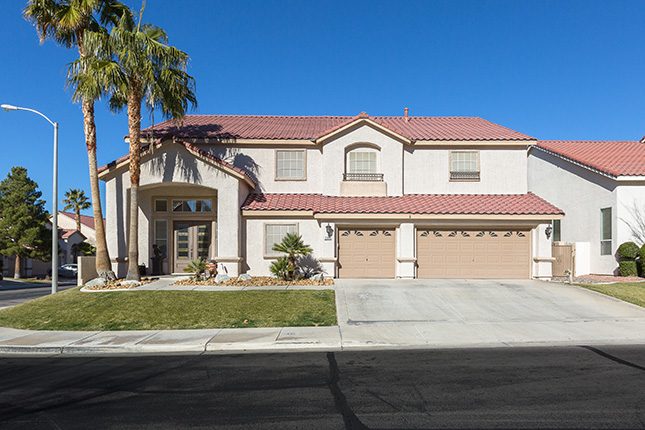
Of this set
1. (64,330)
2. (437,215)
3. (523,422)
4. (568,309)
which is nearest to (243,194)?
(437,215)

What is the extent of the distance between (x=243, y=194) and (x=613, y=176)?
47.5ft

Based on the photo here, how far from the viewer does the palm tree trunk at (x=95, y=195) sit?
61.8ft

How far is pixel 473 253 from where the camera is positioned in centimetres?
2105

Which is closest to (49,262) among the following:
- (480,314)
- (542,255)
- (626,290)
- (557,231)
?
(557,231)

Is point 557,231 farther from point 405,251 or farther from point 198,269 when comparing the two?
point 198,269

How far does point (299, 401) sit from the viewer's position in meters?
6.89

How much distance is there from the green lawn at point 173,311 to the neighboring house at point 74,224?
152 ft

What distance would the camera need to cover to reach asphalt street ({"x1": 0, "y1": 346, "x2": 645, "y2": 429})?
6.11m

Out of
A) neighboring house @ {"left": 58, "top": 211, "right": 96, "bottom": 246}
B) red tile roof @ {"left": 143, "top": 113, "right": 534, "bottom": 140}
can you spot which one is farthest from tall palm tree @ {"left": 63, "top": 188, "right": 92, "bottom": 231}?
red tile roof @ {"left": 143, "top": 113, "right": 534, "bottom": 140}

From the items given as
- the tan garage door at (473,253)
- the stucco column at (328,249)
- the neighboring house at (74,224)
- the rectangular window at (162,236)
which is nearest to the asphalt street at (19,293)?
the rectangular window at (162,236)

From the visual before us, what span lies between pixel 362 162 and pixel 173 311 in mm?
10860

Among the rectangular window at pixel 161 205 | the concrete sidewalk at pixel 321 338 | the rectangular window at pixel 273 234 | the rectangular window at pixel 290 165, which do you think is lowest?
the concrete sidewalk at pixel 321 338

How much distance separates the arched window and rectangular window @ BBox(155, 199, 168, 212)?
303 inches

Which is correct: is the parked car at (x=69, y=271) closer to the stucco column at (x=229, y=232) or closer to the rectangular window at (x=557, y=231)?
the stucco column at (x=229, y=232)
